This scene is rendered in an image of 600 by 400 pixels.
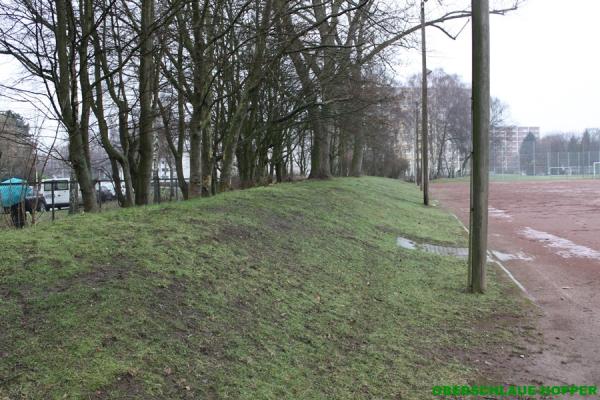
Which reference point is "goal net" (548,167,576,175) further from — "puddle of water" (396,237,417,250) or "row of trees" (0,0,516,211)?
"puddle of water" (396,237,417,250)

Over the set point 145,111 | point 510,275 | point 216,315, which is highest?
point 145,111

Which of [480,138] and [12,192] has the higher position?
[480,138]

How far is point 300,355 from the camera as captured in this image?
14.5 feet

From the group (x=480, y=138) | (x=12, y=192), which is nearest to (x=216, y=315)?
(x=480, y=138)

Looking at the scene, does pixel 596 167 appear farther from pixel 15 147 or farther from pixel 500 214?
pixel 15 147

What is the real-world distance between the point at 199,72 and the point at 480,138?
6.23 metres

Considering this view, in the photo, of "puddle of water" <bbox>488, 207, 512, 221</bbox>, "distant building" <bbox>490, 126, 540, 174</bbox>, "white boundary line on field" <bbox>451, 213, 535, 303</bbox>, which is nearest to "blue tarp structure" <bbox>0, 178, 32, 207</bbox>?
"white boundary line on field" <bbox>451, 213, 535, 303</bbox>

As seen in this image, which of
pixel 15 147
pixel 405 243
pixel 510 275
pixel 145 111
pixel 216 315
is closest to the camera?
pixel 216 315

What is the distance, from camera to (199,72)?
1088cm

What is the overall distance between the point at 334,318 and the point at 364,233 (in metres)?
5.37

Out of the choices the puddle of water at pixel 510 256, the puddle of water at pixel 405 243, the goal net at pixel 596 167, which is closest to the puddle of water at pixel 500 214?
the puddle of water at pixel 510 256

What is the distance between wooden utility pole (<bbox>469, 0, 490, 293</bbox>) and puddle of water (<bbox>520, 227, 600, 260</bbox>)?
14.2 feet

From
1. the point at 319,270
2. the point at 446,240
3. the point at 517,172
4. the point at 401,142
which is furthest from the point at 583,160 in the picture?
the point at 319,270

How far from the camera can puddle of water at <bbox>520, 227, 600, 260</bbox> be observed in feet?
34.7
